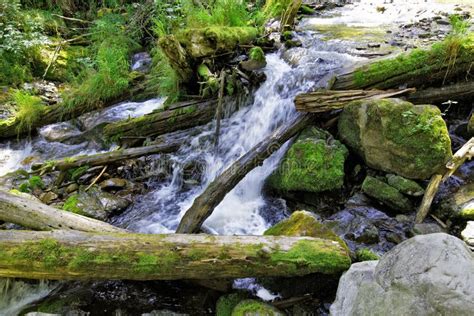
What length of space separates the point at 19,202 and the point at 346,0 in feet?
42.0

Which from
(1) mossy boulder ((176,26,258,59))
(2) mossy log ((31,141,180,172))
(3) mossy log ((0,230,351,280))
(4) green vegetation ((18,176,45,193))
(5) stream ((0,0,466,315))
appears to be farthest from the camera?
(1) mossy boulder ((176,26,258,59))

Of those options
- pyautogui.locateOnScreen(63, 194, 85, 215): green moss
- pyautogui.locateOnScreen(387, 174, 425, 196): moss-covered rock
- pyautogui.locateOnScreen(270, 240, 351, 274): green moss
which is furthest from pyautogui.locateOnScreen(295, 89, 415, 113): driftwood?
pyautogui.locateOnScreen(63, 194, 85, 215): green moss

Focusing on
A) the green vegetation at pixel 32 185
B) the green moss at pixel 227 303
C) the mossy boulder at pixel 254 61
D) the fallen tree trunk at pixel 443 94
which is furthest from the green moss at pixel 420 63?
the green vegetation at pixel 32 185

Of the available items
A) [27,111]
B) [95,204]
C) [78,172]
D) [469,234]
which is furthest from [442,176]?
[27,111]

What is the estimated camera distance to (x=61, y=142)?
7230 millimetres

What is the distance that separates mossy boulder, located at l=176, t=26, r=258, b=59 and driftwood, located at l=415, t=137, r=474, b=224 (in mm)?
4038

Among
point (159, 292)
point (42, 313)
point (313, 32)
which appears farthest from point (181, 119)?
point (313, 32)

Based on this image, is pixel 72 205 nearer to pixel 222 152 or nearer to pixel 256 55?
pixel 222 152

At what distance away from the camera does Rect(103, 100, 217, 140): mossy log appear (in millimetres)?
6125

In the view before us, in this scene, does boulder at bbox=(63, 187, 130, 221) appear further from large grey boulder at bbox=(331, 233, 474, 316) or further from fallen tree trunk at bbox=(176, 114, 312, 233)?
large grey boulder at bbox=(331, 233, 474, 316)

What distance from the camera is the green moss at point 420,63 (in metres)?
5.16

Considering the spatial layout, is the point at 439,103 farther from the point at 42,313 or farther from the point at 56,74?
the point at 56,74

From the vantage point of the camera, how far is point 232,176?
461 cm

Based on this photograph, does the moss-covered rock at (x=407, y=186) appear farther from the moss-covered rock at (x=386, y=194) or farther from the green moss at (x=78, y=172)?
the green moss at (x=78, y=172)
